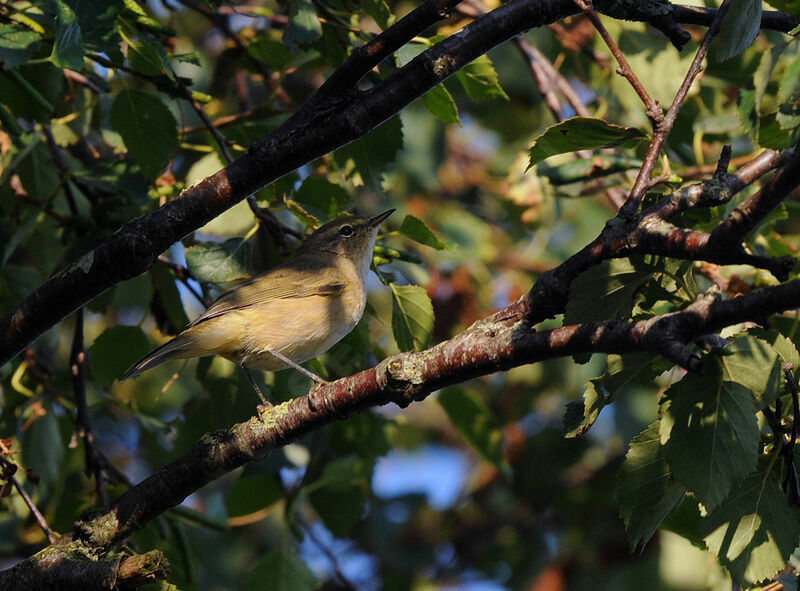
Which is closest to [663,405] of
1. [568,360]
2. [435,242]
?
[435,242]

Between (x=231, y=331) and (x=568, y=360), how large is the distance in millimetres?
3059

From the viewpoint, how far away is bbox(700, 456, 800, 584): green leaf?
221 centimetres

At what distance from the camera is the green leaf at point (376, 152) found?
3.67m

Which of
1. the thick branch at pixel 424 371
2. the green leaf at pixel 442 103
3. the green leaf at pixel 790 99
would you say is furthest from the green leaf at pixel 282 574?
the green leaf at pixel 790 99

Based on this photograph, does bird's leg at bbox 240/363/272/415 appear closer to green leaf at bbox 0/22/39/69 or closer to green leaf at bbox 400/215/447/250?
green leaf at bbox 400/215/447/250

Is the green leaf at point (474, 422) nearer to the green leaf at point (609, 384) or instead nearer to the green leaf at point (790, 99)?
the green leaf at point (609, 384)

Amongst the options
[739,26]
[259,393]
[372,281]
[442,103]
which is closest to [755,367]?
[739,26]

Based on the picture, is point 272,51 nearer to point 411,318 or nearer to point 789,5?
point 411,318

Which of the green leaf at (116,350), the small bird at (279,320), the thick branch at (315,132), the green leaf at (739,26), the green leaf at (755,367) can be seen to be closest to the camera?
the green leaf at (755,367)

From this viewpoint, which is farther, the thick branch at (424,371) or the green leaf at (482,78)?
the green leaf at (482,78)

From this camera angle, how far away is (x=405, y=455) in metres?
8.68

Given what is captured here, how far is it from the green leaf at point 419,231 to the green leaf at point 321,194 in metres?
0.58

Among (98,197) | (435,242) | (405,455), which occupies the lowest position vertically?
(405,455)

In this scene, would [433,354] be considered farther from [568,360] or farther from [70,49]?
[568,360]
